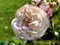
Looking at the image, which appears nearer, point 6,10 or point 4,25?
point 4,25

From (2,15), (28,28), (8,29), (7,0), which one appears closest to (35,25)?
(28,28)

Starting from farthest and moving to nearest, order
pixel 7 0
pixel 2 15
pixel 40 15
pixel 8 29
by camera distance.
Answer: pixel 7 0, pixel 2 15, pixel 8 29, pixel 40 15

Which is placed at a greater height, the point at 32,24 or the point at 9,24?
the point at 9,24

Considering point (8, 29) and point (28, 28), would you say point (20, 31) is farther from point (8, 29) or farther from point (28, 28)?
point (8, 29)

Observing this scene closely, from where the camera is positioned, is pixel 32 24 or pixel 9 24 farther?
pixel 9 24

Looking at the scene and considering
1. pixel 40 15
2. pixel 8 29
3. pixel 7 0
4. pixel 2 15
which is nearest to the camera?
pixel 40 15

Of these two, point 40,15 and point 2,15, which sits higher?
point 2,15

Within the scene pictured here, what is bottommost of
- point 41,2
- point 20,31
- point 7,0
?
point 20,31
